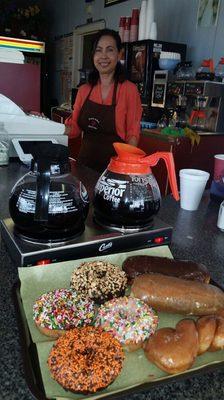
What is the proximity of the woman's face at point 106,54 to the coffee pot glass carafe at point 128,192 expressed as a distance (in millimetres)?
1399

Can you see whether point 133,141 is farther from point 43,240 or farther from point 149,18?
point 149,18

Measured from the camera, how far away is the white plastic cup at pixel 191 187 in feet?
3.85

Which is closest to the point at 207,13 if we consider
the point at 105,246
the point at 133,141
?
the point at 133,141

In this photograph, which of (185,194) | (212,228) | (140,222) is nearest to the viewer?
(140,222)

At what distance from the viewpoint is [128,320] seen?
58 cm

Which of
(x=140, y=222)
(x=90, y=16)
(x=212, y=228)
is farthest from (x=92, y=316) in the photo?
(x=90, y=16)

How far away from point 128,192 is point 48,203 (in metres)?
0.21

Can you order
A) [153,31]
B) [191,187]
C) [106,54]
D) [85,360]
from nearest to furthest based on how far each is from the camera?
[85,360] → [191,187] → [106,54] → [153,31]

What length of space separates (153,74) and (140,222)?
3065 millimetres

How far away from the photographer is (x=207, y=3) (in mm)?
3434


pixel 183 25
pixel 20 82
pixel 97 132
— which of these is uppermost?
pixel 183 25

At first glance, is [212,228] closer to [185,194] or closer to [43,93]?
[185,194]

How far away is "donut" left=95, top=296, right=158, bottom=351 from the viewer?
55cm

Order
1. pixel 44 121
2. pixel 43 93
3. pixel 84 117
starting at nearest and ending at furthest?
pixel 44 121 < pixel 84 117 < pixel 43 93
